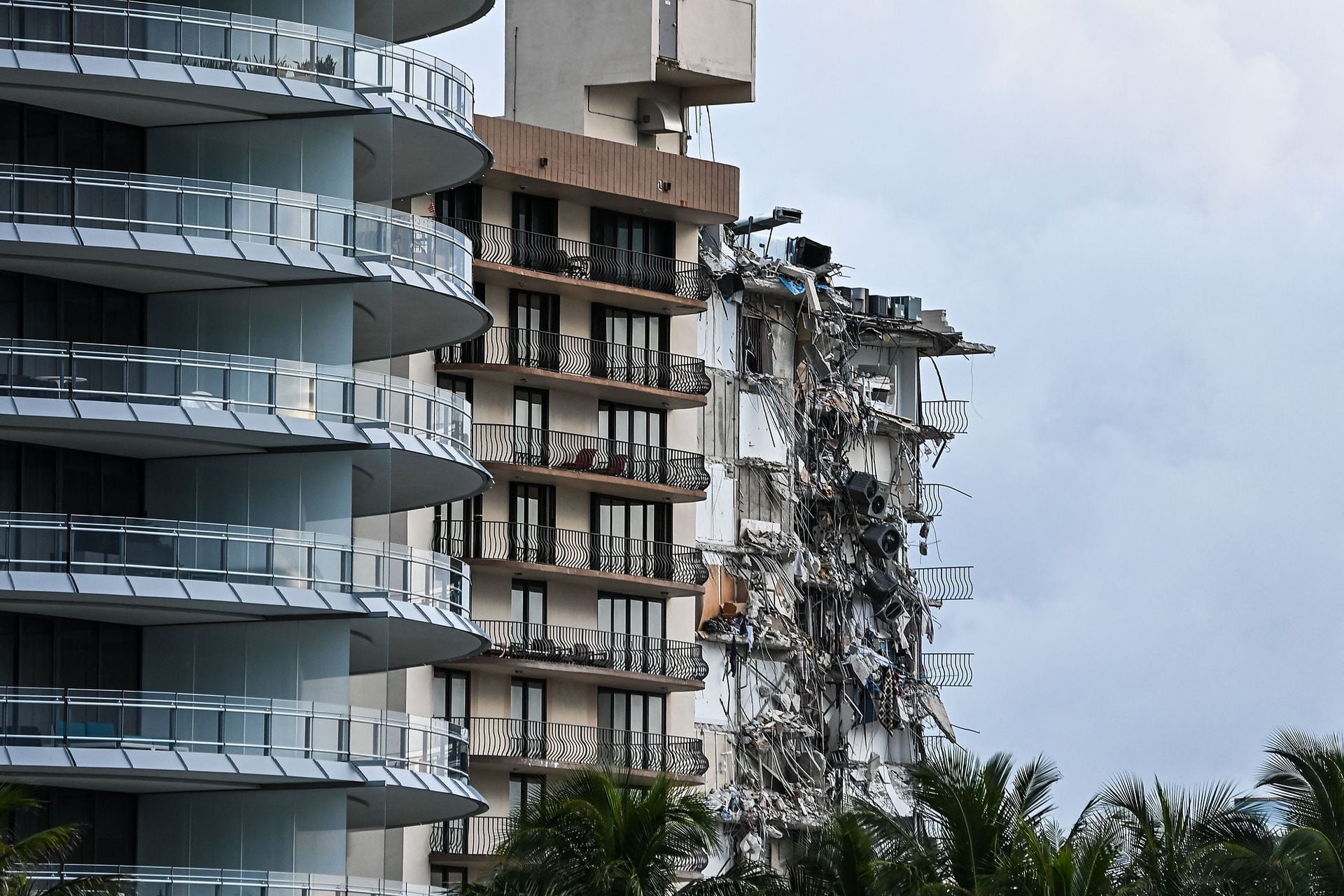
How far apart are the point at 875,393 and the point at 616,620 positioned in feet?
71.3

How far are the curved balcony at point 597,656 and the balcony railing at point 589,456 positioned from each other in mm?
4180

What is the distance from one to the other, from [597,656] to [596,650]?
0.24m

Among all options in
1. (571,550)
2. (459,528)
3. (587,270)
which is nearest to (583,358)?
(587,270)

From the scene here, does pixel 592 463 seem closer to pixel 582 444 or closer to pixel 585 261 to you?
pixel 582 444

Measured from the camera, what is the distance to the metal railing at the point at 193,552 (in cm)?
5559

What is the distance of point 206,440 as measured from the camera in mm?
57125

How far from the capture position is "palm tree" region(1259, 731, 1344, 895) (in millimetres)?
55469

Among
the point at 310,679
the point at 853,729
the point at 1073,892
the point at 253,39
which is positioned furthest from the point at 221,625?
the point at 853,729

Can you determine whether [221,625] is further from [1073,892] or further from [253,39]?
[1073,892]

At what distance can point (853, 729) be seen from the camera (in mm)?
96812

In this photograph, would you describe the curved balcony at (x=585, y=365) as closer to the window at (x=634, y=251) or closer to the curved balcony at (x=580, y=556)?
the window at (x=634, y=251)

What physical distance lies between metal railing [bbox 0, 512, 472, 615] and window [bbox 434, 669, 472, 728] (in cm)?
1927

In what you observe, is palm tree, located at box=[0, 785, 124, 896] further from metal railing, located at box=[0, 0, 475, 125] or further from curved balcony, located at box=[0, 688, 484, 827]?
metal railing, located at box=[0, 0, 475, 125]

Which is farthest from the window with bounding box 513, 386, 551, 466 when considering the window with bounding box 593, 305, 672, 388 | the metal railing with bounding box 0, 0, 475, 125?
the metal railing with bounding box 0, 0, 475, 125
